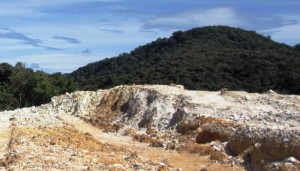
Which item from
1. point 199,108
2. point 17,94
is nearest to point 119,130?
→ point 199,108

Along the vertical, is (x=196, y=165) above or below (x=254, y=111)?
below

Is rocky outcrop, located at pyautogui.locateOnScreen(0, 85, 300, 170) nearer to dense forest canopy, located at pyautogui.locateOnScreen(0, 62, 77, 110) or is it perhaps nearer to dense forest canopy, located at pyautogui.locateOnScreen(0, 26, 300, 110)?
dense forest canopy, located at pyautogui.locateOnScreen(0, 62, 77, 110)

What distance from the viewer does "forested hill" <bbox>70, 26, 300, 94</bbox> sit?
5706 centimetres

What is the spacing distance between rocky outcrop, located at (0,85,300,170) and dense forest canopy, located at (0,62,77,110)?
13724mm

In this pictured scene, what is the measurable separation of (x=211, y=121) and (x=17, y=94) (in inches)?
1417

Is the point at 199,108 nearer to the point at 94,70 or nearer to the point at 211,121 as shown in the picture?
the point at 211,121

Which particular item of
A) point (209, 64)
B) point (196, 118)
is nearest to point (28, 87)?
point (209, 64)

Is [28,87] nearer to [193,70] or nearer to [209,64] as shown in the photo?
[193,70]

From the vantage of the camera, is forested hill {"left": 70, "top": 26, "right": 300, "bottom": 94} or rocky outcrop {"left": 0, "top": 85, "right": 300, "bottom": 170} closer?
rocky outcrop {"left": 0, "top": 85, "right": 300, "bottom": 170}

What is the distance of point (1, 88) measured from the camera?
57562mm

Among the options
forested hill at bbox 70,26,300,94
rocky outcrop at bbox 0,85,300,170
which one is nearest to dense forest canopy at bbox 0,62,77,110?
forested hill at bbox 70,26,300,94

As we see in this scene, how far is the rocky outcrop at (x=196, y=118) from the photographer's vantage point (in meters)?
17.9

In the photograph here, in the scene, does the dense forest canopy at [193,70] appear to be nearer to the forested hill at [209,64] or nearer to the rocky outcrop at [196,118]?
the forested hill at [209,64]

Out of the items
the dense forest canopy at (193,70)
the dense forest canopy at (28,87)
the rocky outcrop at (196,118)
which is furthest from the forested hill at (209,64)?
the rocky outcrop at (196,118)
